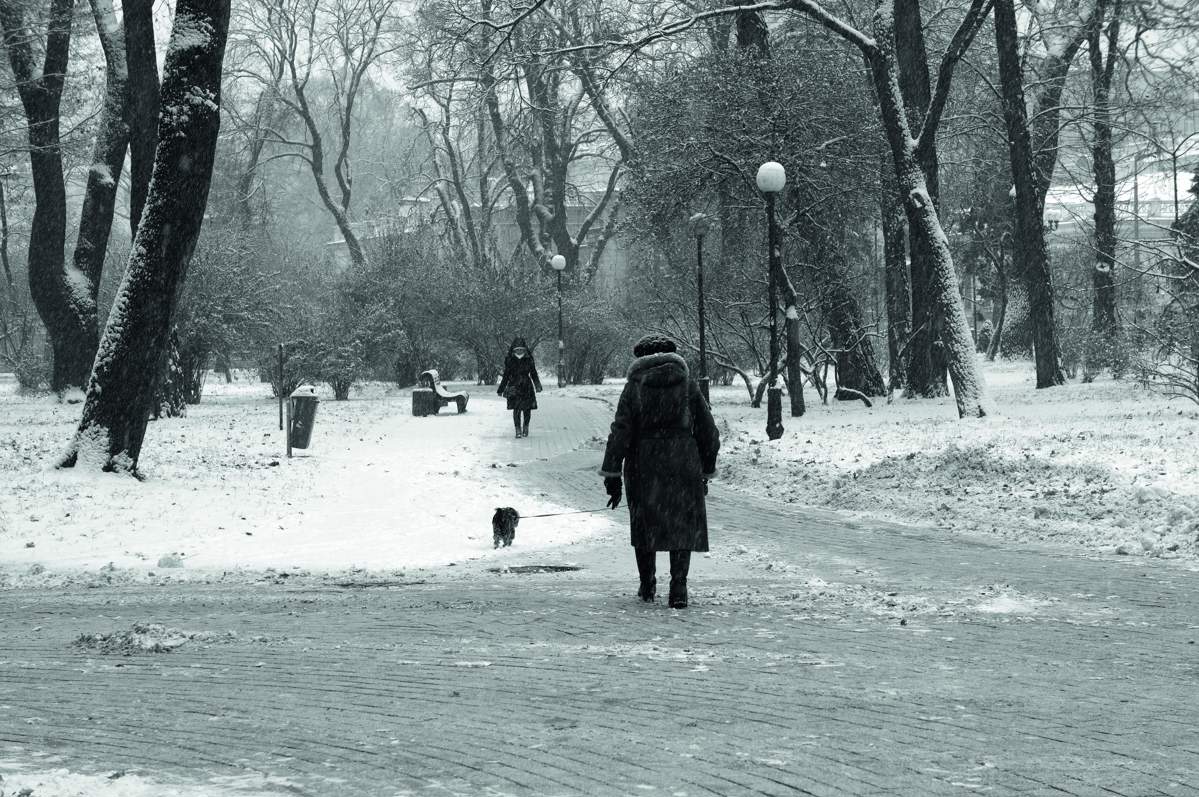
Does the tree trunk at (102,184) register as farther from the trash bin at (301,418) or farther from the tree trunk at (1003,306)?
the tree trunk at (1003,306)

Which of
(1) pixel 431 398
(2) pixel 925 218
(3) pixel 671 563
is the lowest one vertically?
(3) pixel 671 563

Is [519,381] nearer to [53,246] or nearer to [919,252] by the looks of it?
[919,252]

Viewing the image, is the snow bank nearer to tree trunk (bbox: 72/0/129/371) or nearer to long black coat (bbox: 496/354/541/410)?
long black coat (bbox: 496/354/541/410)

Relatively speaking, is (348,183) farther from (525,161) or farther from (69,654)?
(69,654)

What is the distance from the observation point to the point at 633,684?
5.59m

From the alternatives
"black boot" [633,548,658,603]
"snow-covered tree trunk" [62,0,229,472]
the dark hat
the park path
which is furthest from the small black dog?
"snow-covered tree trunk" [62,0,229,472]

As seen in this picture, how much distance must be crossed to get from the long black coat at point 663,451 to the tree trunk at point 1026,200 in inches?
852

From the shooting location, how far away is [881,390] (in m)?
28.6

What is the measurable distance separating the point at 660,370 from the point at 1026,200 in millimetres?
22156

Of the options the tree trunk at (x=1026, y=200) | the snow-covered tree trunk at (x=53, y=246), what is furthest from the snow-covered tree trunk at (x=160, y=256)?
the tree trunk at (x=1026, y=200)

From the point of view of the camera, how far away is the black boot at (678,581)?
7.62 m

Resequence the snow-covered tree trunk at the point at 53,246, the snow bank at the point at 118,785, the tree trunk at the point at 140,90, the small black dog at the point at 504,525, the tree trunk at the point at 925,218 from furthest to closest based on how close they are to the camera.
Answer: the snow-covered tree trunk at the point at 53,246 → the tree trunk at the point at 925,218 → the tree trunk at the point at 140,90 → the small black dog at the point at 504,525 → the snow bank at the point at 118,785

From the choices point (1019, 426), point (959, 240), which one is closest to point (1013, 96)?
point (1019, 426)

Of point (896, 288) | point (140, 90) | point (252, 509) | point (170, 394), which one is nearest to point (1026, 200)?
point (896, 288)
